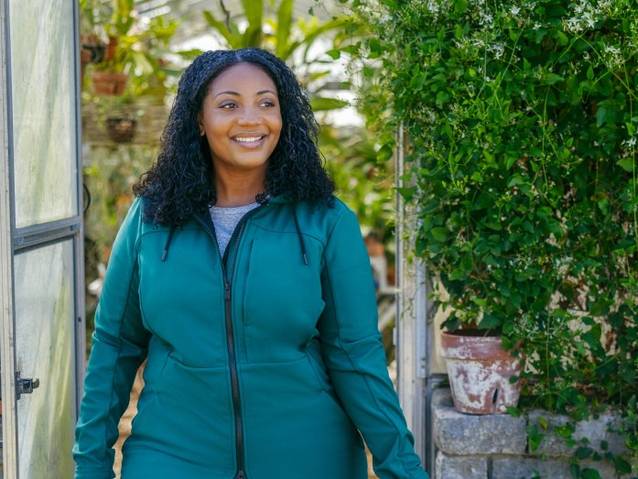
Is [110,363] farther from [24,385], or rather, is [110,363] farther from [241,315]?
[24,385]

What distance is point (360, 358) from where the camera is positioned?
78.5 inches

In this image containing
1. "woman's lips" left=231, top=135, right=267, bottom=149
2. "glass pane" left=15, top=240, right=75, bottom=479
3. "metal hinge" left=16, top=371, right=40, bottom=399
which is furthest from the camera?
"glass pane" left=15, top=240, right=75, bottom=479

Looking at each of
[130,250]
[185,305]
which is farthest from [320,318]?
[130,250]

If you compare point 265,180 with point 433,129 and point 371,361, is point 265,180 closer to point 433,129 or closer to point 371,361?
point 371,361

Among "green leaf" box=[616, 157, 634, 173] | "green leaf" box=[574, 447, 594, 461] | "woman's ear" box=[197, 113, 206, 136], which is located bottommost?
"green leaf" box=[574, 447, 594, 461]

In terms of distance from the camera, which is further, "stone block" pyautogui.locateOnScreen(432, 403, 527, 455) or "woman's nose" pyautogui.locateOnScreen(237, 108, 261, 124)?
"stone block" pyautogui.locateOnScreen(432, 403, 527, 455)

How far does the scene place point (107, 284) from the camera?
2035mm

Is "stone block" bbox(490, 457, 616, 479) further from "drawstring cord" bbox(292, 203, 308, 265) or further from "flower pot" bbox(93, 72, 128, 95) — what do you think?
"flower pot" bbox(93, 72, 128, 95)

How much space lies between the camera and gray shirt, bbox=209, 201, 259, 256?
80.0 inches

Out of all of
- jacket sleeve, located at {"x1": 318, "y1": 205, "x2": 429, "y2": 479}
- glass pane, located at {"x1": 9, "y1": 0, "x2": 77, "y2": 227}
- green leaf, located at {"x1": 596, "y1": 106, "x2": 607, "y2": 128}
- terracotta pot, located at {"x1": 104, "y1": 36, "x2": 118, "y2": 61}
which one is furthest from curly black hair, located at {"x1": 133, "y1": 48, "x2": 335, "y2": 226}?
terracotta pot, located at {"x1": 104, "y1": 36, "x2": 118, "y2": 61}

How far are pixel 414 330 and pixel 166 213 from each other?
1.22 m

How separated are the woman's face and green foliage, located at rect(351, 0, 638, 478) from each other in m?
0.71

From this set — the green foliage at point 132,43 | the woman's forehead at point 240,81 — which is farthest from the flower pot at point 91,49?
the woman's forehead at point 240,81

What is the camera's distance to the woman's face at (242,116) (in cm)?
201
